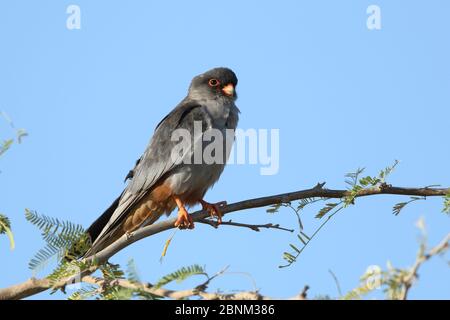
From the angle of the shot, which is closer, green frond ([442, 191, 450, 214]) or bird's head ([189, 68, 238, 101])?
green frond ([442, 191, 450, 214])

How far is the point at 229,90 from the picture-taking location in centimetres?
766

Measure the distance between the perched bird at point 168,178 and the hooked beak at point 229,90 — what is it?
0.34m

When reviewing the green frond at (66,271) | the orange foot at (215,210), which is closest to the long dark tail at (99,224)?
the orange foot at (215,210)

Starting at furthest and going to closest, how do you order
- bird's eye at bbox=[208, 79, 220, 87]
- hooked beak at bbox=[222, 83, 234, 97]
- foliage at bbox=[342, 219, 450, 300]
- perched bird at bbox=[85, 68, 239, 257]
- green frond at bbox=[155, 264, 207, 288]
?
bird's eye at bbox=[208, 79, 220, 87] < hooked beak at bbox=[222, 83, 234, 97] < perched bird at bbox=[85, 68, 239, 257] < green frond at bbox=[155, 264, 207, 288] < foliage at bbox=[342, 219, 450, 300]

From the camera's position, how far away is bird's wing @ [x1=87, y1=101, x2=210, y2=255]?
6.20m

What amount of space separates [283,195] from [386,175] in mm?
700

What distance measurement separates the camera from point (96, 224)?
6.07m

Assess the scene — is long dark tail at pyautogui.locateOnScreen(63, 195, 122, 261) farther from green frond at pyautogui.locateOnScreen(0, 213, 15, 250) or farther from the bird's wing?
green frond at pyautogui.locateOnScreen(0, 213, 15, 250)

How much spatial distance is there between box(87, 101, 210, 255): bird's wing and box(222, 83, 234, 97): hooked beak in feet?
1.50

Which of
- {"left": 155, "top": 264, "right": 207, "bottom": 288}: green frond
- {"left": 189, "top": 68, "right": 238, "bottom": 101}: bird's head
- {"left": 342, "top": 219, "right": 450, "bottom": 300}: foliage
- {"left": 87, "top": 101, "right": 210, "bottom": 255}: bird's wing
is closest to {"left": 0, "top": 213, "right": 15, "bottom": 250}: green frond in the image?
{"left": 155, "top": 264, "right": 207, "bottom": 288}: green frond
